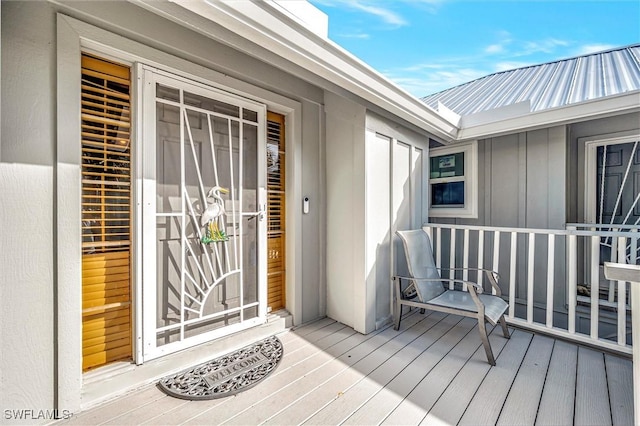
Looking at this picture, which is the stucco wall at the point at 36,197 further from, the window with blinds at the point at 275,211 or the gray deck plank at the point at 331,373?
the window with blinds at the point at 275,211

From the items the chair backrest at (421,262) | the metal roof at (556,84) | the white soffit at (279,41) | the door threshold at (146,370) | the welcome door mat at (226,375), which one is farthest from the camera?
the metal roof at (556,84)

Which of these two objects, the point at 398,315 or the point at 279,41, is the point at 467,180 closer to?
the point at 398,315

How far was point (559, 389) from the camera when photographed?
195 centimetres

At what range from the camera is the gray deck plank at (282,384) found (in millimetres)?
1727

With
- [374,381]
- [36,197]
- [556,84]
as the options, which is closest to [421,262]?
[374,381]

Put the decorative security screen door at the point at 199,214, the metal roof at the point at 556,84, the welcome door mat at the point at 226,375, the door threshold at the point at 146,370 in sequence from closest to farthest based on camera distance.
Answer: the door threshold at the point at 146,370 → the welcome door mat at the point at 226,375 → the decorative security screen door at the point at 199,214 → the metal roof at the point at 556,84

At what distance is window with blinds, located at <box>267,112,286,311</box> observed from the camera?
2.95 m

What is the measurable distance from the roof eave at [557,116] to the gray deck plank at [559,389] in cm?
229

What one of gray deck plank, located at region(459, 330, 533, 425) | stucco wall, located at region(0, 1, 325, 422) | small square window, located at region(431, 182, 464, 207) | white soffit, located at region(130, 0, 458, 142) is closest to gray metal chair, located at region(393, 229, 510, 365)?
gray deck plank, located at region(459, 330, 533, 425)

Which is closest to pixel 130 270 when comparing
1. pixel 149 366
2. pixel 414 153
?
pixel 149 366

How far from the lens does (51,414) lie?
1650 millimetres

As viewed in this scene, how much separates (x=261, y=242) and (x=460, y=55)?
451 centimetres

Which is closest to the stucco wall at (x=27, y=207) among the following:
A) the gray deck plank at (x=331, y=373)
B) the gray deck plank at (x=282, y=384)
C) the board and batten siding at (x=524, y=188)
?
the gray deck plank at (x=282, y=384)

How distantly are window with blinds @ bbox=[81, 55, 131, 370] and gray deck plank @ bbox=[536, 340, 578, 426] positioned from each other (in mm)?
2837
